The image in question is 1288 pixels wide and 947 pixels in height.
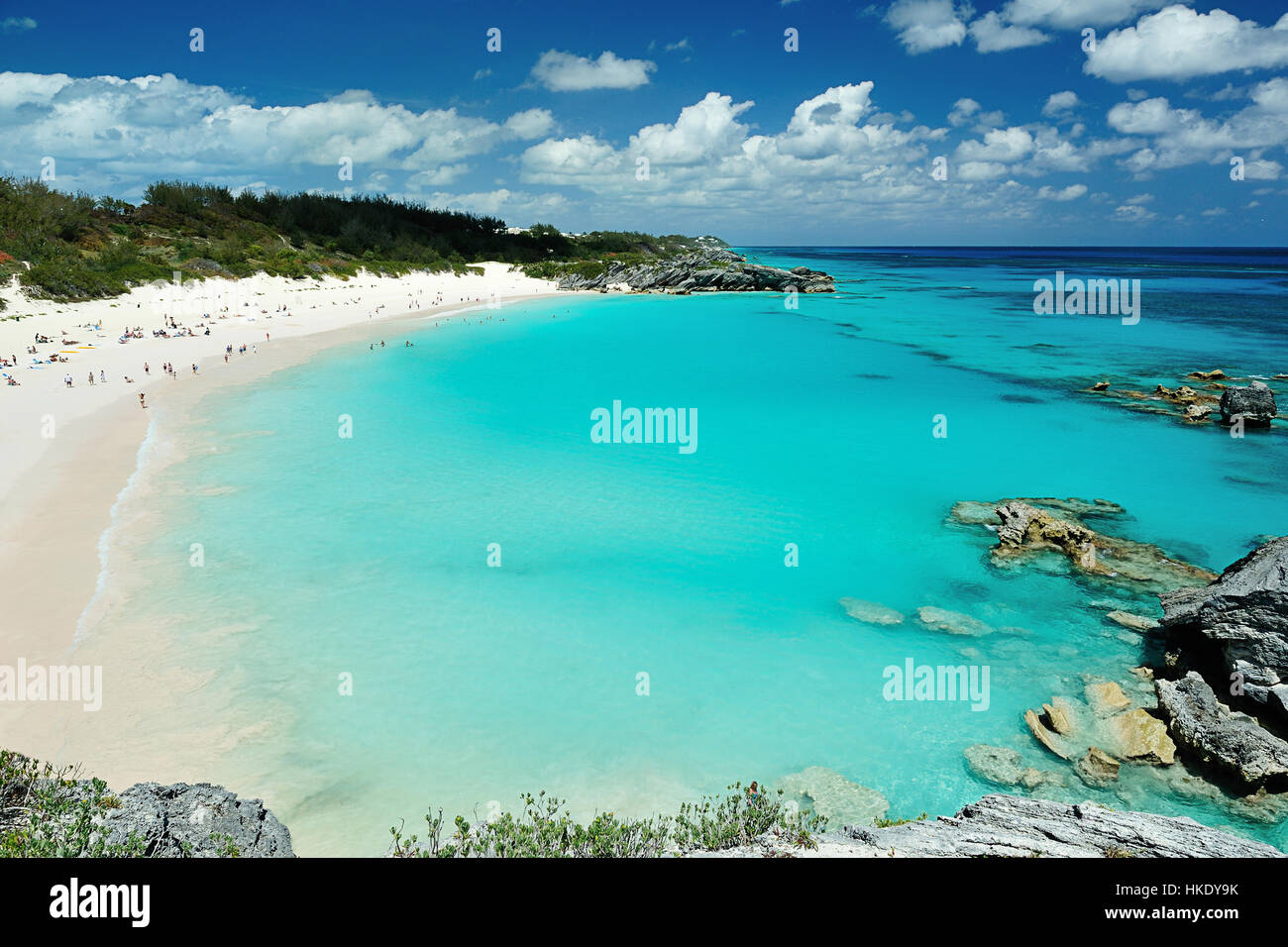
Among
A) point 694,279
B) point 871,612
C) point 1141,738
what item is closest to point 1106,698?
point 1141,738

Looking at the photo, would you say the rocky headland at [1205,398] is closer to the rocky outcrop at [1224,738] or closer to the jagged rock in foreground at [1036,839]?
the rocky outcrop at [1224,738]

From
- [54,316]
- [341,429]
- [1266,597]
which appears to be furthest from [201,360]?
[1266,597]

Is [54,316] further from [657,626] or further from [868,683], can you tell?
[868,683]
